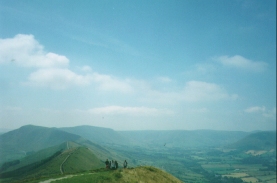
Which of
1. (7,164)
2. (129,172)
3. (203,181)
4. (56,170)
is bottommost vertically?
(203,181)

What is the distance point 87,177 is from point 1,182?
103m

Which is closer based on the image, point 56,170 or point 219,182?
point 56,170

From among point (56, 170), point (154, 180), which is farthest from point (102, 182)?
point (56, 170)

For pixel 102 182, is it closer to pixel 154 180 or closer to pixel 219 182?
pixel 154 180

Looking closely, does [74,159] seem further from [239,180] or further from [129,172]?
[239,180]

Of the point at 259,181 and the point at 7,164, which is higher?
the point at 7,164

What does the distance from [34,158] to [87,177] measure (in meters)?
183

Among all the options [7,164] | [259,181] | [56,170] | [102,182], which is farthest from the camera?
[259,181]

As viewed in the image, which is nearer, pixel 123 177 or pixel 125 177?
pixel 123 177

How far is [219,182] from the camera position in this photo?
187 m

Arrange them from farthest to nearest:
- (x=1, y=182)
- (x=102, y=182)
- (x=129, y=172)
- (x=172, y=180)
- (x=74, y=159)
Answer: (x=74, y=159) → (x=1, y=182) → (x=172, y=180) → (x=129, y=172) → (x=102, y=182)

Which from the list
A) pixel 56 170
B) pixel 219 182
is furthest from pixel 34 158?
pixel 219 182

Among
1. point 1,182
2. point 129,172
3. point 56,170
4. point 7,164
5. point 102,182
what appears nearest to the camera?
point 102,182

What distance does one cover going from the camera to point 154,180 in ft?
138
